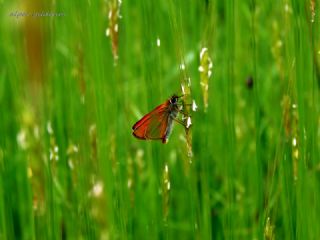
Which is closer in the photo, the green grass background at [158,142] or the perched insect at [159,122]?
the green grass background at [158,142]

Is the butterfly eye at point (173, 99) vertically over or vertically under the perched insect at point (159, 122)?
over

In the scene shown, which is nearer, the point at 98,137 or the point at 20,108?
the point at 98,137

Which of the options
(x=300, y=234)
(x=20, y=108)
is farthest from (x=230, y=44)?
(x=20, y=108)

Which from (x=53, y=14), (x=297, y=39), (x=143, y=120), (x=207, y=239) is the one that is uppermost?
(x=53, y=14)

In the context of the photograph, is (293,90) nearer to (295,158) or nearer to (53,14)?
(295,158)
